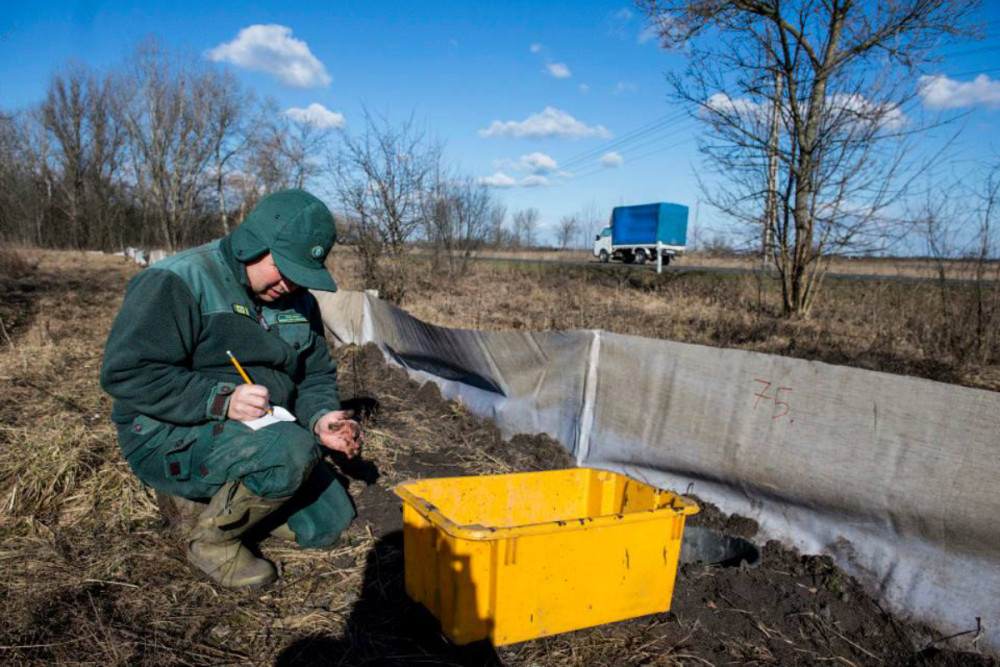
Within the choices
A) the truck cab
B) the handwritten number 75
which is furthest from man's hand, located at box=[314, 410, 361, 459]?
the truck cab


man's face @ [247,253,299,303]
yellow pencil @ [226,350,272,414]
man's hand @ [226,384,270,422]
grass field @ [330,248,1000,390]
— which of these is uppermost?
man's face @ [247,253,299,303]

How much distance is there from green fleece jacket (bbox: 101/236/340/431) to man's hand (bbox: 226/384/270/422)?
0.12ft

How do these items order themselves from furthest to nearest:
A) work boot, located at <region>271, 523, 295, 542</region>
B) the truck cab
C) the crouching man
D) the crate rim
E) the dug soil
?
the truck cab → work boot, located at <region>271, 523, 295, 542</region> → the crouching man → the dug soil → the crate rim

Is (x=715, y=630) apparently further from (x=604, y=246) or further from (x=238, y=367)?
(x=604, y=246)

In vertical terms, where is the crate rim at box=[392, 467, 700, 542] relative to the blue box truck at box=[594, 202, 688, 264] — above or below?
below

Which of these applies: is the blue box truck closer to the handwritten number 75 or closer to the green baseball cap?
the handwritten number 75

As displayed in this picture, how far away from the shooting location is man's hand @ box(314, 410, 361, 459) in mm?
2717

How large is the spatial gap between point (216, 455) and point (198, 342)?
Answer: 1.55 feet

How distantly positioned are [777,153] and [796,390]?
7.05 metres

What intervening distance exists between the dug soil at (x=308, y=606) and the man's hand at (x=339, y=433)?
582mm

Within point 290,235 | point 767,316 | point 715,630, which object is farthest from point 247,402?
point 767,316

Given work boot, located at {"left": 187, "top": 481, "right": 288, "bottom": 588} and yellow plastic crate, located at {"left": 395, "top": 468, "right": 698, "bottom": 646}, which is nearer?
yellow plastic crate, located at {"left": 395, "top": 468, "right": 698, "bottom": 646}

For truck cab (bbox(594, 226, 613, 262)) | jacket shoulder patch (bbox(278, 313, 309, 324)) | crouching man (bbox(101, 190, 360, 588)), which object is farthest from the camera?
truck cab (bbox(594, 226, 613, 262))

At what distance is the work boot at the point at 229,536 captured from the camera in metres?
2.49
